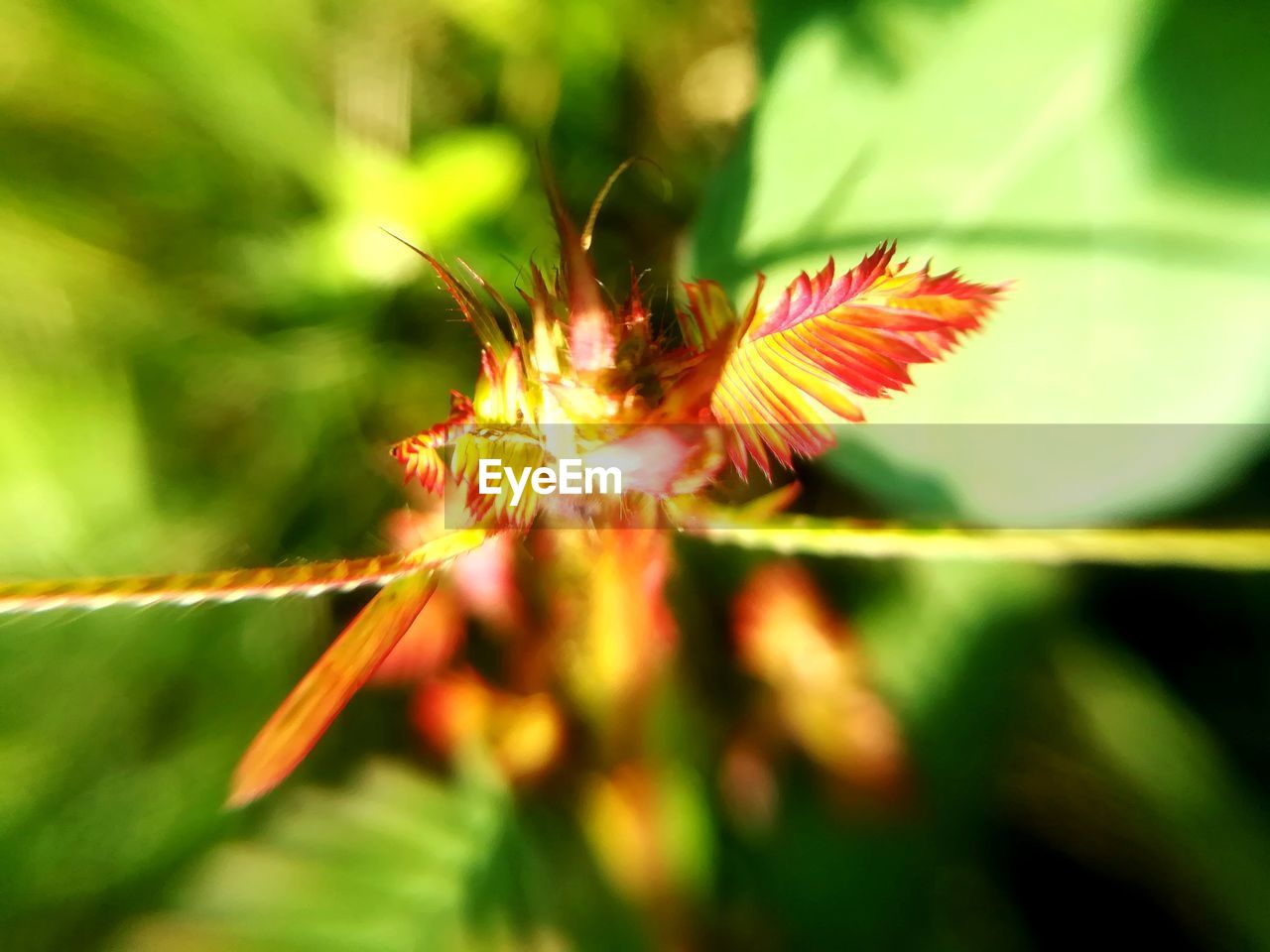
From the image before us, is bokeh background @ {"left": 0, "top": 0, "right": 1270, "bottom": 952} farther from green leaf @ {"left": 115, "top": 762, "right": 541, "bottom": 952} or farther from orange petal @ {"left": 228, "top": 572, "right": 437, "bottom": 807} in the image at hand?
orange petal @ {"left": 228, "top": 572, "right": 437, "bottom": 807}

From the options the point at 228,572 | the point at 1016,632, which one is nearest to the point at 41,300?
the point at 228,572

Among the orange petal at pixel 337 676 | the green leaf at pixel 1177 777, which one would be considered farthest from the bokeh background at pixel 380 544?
the orange petal at pixel 337 676

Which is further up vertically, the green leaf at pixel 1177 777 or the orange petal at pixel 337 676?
the orange petal at pixel 337 676

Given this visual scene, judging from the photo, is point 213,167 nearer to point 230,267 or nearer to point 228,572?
point 230,267

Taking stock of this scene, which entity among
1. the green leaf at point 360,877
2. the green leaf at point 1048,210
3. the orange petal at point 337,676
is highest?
the green leaf at point 1048,210

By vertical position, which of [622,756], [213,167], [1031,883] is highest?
[213,167]

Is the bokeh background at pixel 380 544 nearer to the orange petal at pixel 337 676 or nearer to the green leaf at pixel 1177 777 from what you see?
the green leaf at pixel 1177 777

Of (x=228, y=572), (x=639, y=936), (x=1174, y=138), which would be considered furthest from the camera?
(x=639, y=936)

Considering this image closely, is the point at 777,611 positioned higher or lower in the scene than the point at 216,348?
lower
